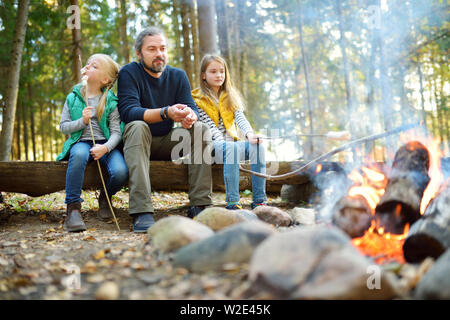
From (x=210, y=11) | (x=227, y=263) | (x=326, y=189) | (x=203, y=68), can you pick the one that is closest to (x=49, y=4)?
(x=210, y=11)

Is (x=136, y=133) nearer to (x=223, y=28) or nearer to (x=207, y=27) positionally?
(x=207, y=27)

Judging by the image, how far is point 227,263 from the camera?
186 centimetres

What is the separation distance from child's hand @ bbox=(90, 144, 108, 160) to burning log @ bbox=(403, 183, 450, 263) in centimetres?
278

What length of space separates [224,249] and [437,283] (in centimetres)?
105

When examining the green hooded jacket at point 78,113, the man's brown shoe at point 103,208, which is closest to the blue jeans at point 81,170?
the green hooded jacket at point 78,113

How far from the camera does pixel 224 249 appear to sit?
187 cm

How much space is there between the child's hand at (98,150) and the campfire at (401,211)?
229 centimetres

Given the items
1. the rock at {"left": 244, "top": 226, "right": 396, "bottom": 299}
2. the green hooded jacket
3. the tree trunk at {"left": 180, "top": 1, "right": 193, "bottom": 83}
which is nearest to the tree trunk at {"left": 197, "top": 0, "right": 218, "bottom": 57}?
the tree trunk at {"left": 180, "top": 1, "right": 193, "bottom": 83}

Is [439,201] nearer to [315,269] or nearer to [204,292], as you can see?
[315,269]

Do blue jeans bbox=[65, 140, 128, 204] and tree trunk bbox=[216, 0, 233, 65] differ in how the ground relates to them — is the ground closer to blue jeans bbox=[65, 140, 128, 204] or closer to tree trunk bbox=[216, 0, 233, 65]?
blue jeans bbox=[65, 140, 128, 204]

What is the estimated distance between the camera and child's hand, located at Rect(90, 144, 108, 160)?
11.2 feet

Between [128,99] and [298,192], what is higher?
[128,99]

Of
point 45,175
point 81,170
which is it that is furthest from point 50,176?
point 81,170

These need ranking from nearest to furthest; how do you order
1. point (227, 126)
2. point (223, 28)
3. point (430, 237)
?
point (430, 237), point (227, 126), point (223, 28)
